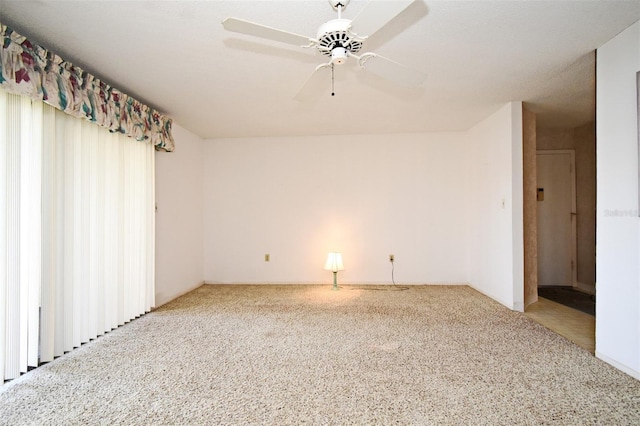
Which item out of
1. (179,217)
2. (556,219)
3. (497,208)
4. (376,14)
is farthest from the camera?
(556,219)

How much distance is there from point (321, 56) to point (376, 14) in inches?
37.4

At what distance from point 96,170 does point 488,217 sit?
4267mm

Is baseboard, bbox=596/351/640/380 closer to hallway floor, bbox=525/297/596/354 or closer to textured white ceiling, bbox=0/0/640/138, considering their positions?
hallway floor, bbox=525/297/596/354

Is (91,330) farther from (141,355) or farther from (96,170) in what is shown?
(96,170)

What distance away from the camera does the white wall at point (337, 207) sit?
14.8ft

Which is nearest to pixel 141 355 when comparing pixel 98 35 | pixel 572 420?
pixel 98 35

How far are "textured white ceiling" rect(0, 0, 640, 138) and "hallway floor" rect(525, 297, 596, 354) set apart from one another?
225 cm

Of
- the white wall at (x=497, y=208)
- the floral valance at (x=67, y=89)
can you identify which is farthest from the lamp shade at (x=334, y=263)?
the floral valance at (x=67, y=89)

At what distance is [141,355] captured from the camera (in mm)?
2293

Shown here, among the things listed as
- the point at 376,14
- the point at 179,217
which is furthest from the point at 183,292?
the point at 376,14

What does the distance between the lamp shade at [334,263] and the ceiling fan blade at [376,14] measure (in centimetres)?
319

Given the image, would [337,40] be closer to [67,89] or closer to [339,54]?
[339,54]

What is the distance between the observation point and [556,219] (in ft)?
14.9

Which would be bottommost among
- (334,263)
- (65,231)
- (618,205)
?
(334,263)
